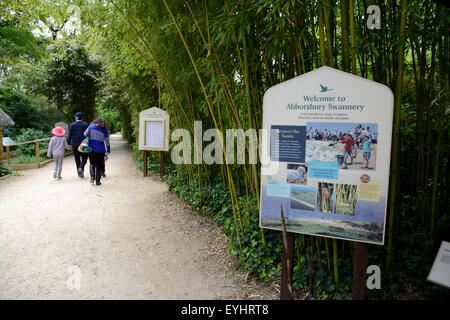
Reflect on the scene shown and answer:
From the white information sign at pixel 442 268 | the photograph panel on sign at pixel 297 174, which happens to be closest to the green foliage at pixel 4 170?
the photograph panel on sign at pixel 297 174

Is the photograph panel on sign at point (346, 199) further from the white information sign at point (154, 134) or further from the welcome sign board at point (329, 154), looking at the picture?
the white information sign at point (154, 134)

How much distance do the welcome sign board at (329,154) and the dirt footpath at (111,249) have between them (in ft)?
2.99

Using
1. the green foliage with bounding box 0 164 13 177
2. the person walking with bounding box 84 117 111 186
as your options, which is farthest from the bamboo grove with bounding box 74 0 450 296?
the green foliage with bounding box 0 164 13 177

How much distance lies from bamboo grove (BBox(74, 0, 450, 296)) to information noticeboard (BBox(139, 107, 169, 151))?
1693 mm

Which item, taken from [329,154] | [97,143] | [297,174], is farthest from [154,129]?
[329,154]

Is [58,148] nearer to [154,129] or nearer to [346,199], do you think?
[154,129]

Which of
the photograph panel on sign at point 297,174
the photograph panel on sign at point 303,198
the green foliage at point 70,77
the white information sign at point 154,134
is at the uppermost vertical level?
the green foliage at point 70,77

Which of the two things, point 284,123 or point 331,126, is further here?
point 284,123

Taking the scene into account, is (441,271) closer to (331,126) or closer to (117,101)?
(331,126)

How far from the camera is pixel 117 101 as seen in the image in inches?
457

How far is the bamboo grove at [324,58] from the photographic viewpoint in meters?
1.79

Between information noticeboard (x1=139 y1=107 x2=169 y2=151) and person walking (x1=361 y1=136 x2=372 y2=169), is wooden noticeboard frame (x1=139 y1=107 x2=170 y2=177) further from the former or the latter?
person walking (x1=361 y1=136 x2=372 y2=169)
